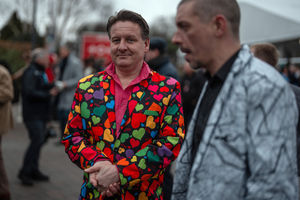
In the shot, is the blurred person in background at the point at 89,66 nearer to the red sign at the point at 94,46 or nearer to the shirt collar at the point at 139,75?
the red sign at the point at 94,46

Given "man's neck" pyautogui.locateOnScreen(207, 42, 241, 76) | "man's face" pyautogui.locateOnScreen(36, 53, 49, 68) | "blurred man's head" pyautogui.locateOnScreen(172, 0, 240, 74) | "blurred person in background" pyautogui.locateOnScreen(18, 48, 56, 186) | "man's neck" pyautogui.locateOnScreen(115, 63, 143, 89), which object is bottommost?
"blurred person in background" pyautogui.locateOnScreen(18, 48, 56, 186)

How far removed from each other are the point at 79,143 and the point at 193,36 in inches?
42.4

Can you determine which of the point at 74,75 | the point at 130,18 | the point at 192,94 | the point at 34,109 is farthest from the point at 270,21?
the point at 130,18

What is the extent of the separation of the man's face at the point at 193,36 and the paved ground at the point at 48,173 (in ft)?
13.0

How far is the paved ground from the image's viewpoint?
17.2 feet

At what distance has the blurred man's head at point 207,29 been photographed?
5.24ft

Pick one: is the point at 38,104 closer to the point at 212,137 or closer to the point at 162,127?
the point at 162,127

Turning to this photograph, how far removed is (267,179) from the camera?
1408mm

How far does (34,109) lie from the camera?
582 centimetres

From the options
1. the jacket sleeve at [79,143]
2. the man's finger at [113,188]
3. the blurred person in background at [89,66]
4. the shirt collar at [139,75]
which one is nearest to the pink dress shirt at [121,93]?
the shirt collar at [139,75]

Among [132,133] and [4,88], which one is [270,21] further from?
[132,133]

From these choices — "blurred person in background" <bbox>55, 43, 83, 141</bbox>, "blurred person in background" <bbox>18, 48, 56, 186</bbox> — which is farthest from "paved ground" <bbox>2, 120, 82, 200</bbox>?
"blurred person in background" <bbox>55, 43, 83, 141</bbox>

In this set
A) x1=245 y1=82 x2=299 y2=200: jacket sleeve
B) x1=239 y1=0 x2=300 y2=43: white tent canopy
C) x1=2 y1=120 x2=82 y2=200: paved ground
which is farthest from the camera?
x1=239 y1=0 x2=300 y2=43: white tent canopy

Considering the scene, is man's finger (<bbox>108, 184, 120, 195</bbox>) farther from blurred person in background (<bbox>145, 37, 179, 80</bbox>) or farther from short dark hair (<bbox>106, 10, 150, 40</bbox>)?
blurred person in background (<bbox>145, 37, 179, 80</bbox>)
